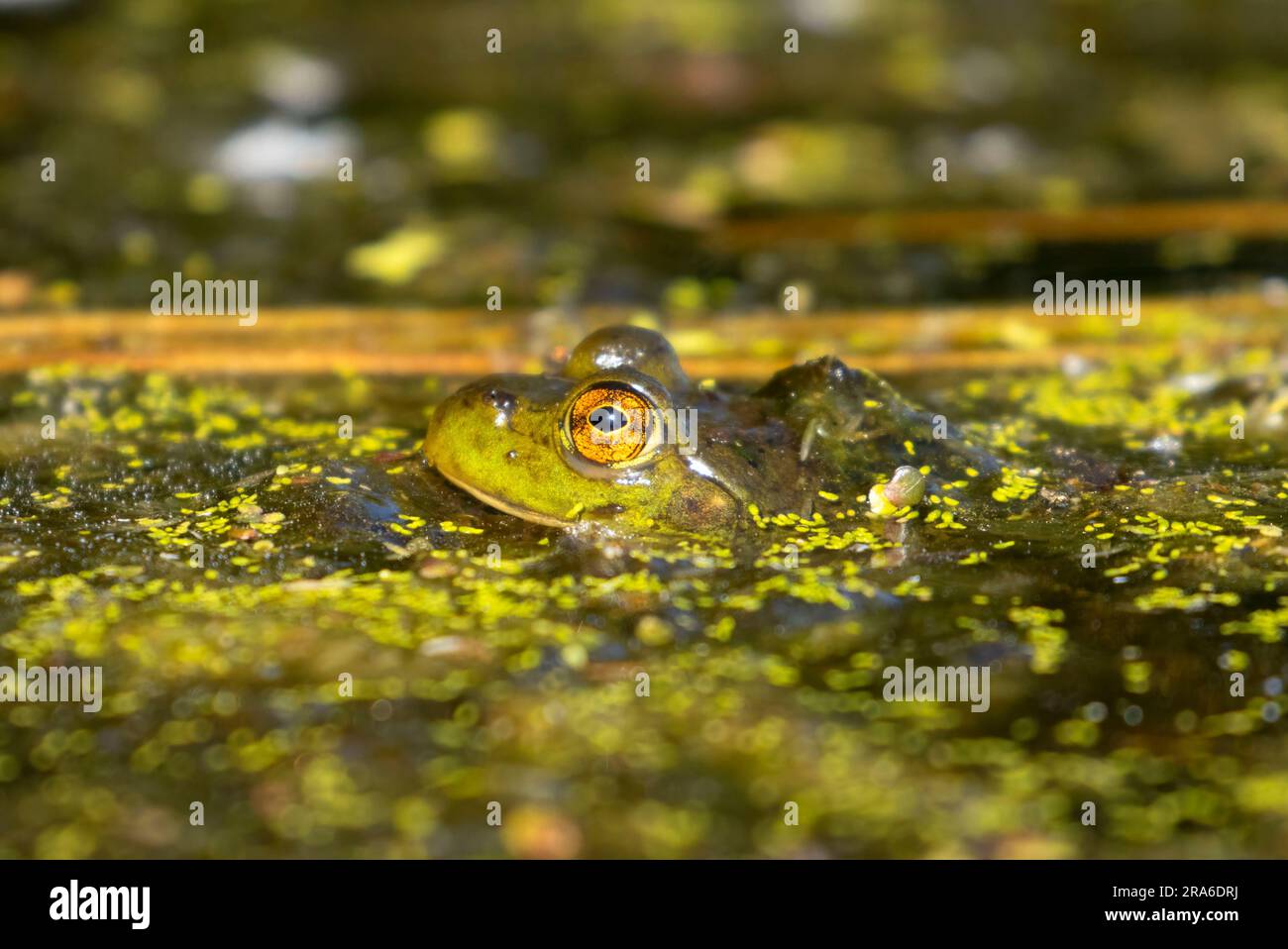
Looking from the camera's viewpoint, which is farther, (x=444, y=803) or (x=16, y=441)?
(x=16, y=441)

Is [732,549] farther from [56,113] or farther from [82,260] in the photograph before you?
[56,113]

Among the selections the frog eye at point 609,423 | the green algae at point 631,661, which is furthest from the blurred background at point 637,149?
the frog eye at point 609,423

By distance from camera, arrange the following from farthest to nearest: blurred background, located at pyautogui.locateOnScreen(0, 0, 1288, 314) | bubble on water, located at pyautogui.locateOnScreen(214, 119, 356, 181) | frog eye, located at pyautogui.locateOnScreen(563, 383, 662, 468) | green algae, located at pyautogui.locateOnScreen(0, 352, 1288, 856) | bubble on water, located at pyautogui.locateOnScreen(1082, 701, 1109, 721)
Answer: bubble on water, located at pyautogui.locateOnScreen(214, 119, 356, 181), blurred background, located at pyautogui.locateOnScreen(0, 0, 1288, 314), frog eye, located at pyautogui.locateOnScreen(563, 383, 662, 468), bubble on water, located at pyautogui.locateOnScreen(1082, 701, 1109, 721), green algae, located at pyautogui.locateOnScreen(0, 352, 1288, 856)

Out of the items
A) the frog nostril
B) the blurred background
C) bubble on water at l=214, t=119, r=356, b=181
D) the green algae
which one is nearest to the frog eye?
the frog nostril

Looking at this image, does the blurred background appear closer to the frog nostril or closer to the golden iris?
the frog nostril

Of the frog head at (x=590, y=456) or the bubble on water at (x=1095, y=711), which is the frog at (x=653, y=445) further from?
the bubble on water at (x=1095, y=711)

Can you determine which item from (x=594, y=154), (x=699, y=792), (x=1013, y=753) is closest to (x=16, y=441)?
(x=699, y=792)
